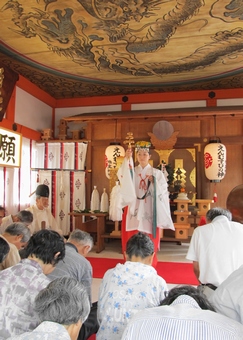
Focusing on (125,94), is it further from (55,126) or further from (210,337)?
(210,337)

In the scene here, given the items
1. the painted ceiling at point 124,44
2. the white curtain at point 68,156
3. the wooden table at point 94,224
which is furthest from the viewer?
the white curtain at point 68,156

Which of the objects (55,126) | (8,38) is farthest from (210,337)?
(55,126)

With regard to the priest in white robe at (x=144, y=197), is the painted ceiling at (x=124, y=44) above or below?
above

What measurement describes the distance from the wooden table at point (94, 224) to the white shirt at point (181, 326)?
16.2 ft

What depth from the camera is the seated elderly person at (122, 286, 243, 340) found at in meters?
0.74

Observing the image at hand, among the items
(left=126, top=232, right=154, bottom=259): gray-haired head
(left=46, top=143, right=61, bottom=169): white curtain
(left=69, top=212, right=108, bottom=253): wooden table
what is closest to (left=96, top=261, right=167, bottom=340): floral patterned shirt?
(left=126, top=232, right=154, bottom=259): gray-haired head

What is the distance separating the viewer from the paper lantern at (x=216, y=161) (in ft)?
19.4

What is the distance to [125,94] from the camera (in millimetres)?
7293

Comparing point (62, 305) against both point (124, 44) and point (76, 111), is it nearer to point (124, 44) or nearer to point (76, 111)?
point (124, 44)

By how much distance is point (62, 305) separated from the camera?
1.05m

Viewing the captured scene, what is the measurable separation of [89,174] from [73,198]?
670 millimetres

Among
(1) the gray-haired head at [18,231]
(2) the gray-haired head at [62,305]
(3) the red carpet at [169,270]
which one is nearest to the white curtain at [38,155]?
(3) the red carpet at [169,270]

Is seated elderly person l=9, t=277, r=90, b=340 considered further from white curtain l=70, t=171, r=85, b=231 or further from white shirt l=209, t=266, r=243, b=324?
white curtain l=70, t=171, r=85, b=231

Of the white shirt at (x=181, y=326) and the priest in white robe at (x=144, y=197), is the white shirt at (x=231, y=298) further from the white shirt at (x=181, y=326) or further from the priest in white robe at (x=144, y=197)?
the priest in white robe at (x=144, y=197)
